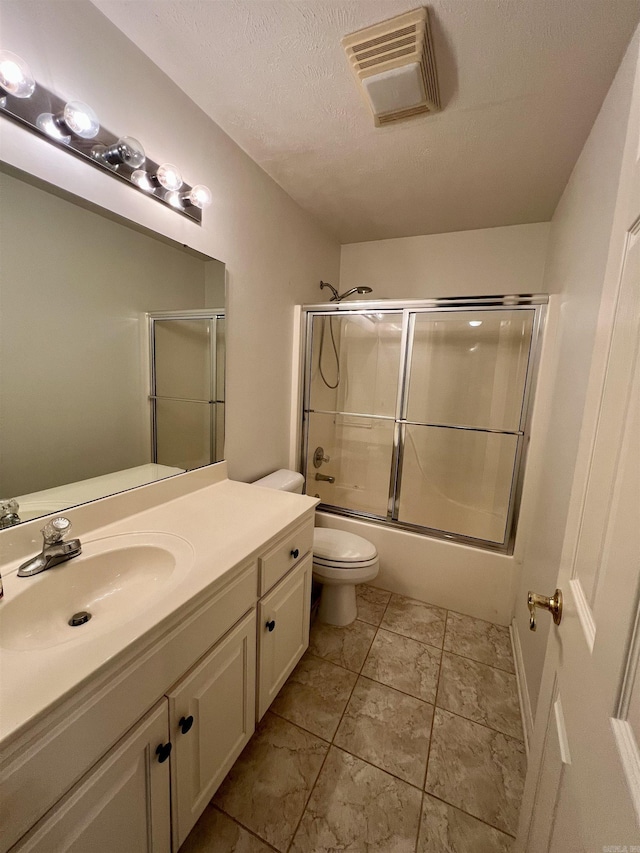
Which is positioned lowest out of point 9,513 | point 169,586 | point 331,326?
point 169,586

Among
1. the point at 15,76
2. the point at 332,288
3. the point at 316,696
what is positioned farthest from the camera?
the point at 332,288

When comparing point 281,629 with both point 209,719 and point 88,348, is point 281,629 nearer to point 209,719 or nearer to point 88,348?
point 209,719

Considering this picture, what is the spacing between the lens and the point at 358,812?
1.05 metres

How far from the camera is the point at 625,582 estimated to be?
1.41ft

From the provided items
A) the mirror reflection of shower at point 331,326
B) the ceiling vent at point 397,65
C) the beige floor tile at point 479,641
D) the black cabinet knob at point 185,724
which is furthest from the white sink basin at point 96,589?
the mirror reflection of shower at point 331,326

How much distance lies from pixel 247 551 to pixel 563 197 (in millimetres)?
2304

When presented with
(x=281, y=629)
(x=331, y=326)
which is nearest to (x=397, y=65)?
(x=331, y=326)

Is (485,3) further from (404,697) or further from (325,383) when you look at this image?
(404,697)

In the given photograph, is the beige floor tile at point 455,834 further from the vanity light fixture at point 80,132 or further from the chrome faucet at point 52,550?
the vanity light fixture at point 80,132

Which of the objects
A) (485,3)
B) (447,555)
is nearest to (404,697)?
(447,555)

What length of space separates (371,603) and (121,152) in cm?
236

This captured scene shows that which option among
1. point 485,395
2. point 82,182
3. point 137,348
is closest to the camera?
point 82,182

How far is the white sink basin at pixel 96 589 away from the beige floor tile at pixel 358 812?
2.91 feet

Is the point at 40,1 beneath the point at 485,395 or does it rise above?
above
